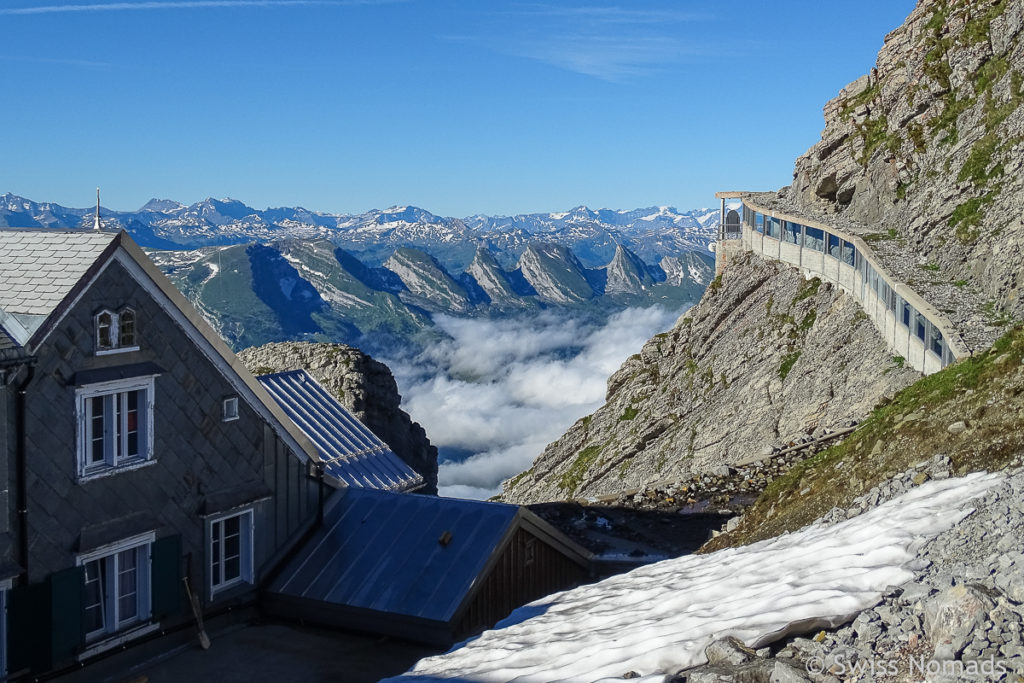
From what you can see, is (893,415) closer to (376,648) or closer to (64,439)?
(376,648)

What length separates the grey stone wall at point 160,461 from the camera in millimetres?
13594

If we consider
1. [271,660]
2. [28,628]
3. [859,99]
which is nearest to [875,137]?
[859,99]

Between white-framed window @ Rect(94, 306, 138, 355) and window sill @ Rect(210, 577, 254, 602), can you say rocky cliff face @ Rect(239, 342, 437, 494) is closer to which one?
window sill @ Rect(210, 577, 254, 602)

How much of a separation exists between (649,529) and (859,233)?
25832 millimetres

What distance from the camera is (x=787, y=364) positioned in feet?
157

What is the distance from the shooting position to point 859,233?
46031 millimetres

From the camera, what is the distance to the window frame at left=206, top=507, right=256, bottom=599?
1648cm

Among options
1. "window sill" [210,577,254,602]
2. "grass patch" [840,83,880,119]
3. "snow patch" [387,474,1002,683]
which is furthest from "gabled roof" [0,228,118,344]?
"grass patch" [840,83,880,119]

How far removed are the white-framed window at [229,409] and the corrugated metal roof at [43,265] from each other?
143 inches

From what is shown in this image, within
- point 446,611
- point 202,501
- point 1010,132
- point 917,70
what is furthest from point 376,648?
point 917,70

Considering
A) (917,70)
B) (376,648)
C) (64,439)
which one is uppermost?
(917,70)

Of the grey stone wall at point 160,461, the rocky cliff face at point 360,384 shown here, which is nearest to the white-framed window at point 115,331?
the grey stone wall at point 160,461

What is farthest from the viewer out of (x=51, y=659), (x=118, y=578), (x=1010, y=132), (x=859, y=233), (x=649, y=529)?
(x=859, y=233)

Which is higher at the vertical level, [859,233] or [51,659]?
[859,233]
